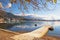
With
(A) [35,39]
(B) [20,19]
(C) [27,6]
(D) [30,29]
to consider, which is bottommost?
(A) [35,39]

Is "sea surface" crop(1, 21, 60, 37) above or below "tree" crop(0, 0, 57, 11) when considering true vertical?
below

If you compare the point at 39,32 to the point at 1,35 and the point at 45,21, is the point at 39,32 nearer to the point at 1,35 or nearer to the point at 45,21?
the point at 45,21

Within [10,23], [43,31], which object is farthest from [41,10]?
[10,23]

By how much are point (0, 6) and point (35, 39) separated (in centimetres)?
63

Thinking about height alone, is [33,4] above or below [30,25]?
above

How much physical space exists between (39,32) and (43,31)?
55 millimetres

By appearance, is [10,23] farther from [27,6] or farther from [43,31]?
[43,31]

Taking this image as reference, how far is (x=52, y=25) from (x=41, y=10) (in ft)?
0.80

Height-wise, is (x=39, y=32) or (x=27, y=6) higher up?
(x=27, y=6)

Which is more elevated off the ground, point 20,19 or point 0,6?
point 0,6

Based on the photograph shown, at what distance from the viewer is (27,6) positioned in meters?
2.01

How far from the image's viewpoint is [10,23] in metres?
2.01

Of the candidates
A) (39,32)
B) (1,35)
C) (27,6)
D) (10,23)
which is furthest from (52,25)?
(1,35)

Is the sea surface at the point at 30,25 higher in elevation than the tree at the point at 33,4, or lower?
lower
